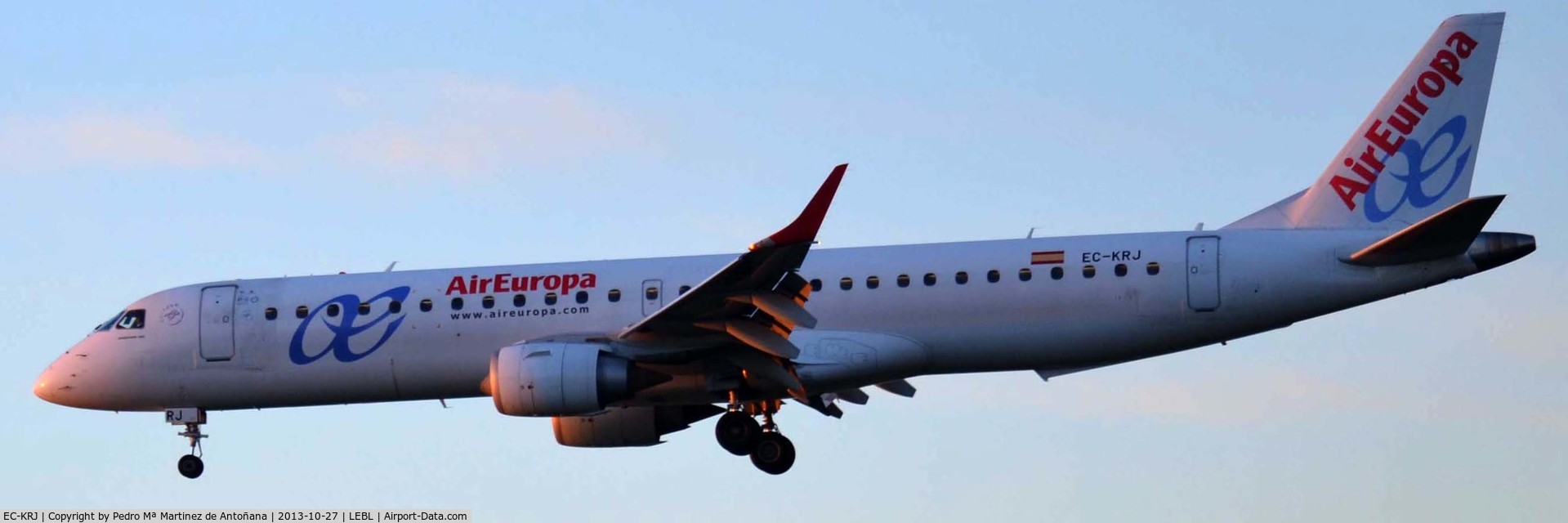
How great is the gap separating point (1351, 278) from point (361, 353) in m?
14.2

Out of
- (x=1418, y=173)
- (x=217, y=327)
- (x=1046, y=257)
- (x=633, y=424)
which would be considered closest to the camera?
(x=1046, y=257)

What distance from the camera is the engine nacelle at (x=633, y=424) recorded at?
41156 mm

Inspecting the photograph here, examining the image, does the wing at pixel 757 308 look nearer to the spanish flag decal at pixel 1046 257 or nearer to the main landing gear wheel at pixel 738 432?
the main landing gear wheel at pixel 738 432

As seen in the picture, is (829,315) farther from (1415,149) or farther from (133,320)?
(133,320)

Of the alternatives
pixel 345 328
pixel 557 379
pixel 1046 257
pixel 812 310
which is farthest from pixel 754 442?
pixel 345 328

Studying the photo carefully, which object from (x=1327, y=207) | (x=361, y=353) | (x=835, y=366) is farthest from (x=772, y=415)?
A: (x=1327, y=207)

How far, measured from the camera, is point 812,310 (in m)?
37.7

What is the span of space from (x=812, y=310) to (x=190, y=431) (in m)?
9.91

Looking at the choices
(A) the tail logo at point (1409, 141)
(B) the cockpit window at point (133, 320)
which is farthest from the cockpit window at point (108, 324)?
(A) the tail logo at point (1409, 141)

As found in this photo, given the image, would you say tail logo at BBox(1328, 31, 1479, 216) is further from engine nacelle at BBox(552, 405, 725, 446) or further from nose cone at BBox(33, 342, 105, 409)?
nose cone at BBox(33, 342, 105, 409)

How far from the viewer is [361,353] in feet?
128

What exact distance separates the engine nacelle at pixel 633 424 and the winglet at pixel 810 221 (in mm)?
8620

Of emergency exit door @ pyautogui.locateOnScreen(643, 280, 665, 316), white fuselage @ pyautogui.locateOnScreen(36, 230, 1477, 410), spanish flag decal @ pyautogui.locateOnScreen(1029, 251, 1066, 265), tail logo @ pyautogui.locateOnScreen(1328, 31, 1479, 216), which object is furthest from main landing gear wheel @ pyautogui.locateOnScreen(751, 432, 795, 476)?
tail logo @ pyautogui.locateOnScreen(1328, 31, 1479, 216)

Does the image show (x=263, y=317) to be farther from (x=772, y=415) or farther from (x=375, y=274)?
(x=772, y=415)
